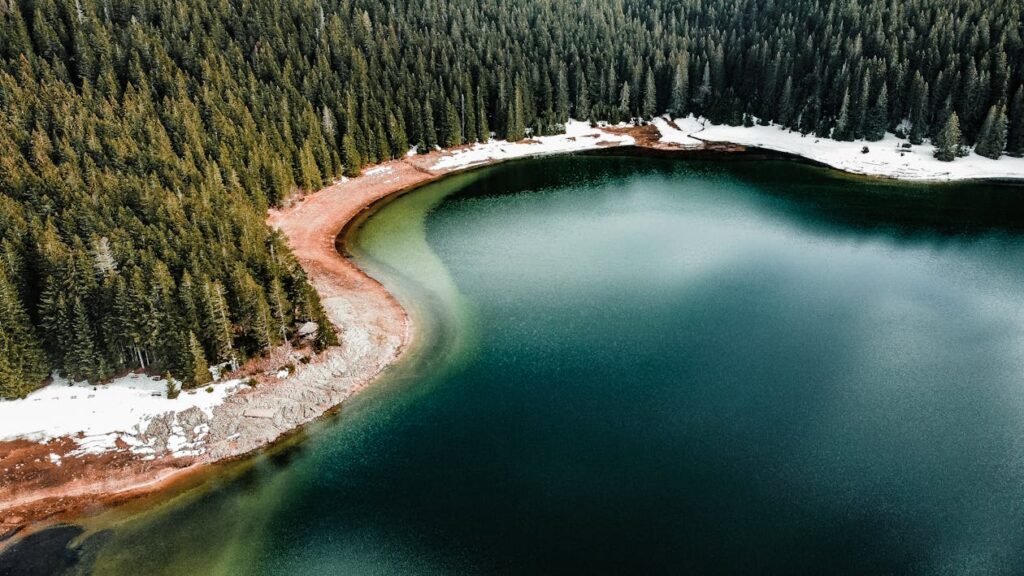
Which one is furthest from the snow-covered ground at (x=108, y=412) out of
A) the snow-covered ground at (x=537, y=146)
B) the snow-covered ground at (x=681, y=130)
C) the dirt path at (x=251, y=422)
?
the snow-covered ground at (x=681, y=130)

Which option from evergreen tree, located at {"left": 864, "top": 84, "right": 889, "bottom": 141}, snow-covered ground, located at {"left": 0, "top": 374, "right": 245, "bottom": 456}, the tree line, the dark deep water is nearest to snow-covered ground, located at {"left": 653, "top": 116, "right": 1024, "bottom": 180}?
evergreen tree, located at {"left": 864, "top": 84, "right": 889, "bottom": 141}

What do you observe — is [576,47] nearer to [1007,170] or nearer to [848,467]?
[1007,170]

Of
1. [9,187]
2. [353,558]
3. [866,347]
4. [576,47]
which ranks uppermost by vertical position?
[576,47]

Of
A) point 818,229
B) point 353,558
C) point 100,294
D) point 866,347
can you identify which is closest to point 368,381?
point 353,558

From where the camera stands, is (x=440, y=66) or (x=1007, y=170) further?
(x=440, y=66)

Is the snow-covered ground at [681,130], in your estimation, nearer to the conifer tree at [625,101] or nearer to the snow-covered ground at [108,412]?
the conifer tree at [625,101]
